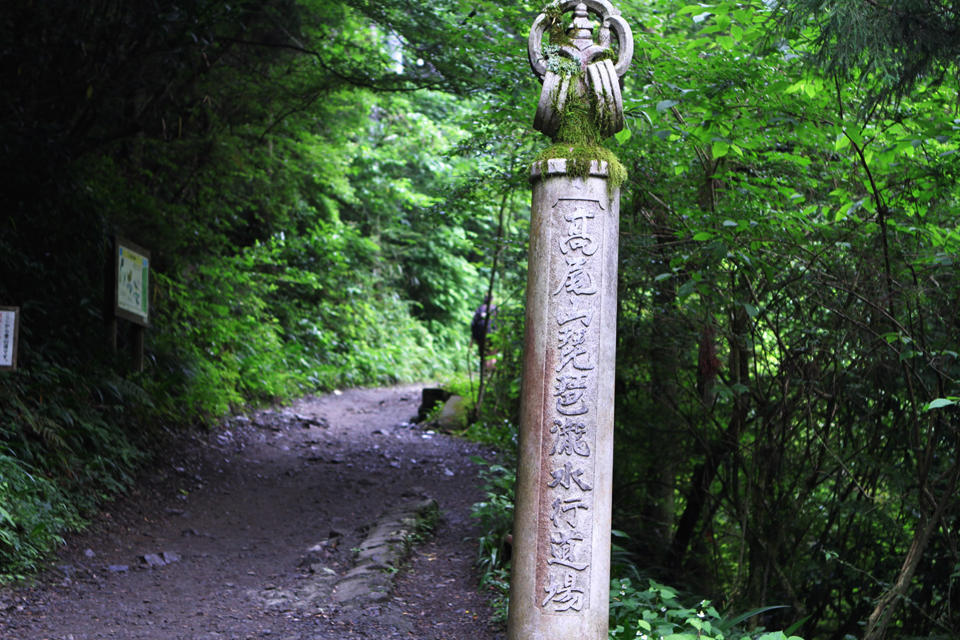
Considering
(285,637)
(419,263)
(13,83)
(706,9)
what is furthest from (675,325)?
(419,263)

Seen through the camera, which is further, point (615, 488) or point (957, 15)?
point (615, 488)

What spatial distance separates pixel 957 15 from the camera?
3.77 m

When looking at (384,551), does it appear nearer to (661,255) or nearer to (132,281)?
(661,255)

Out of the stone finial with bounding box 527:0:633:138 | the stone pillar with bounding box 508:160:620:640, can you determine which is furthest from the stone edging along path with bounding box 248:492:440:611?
the stone finial with bounding box 527:0:633:138

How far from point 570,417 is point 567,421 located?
23 mm

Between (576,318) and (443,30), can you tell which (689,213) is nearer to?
(576,318)

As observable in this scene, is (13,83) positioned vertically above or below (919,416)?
above

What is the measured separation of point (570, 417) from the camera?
3727 millimetres

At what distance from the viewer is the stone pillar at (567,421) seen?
3.70 metres

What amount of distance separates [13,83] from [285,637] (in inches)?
228

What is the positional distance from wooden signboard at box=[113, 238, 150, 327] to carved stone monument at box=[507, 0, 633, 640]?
506 centimetres

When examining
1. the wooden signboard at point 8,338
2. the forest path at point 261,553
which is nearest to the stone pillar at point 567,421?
the forest path at point 261,553

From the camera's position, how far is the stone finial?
3.94 meters

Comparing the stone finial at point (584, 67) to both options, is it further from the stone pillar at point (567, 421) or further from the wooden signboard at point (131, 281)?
the wooden signboard at point (131, 281)
